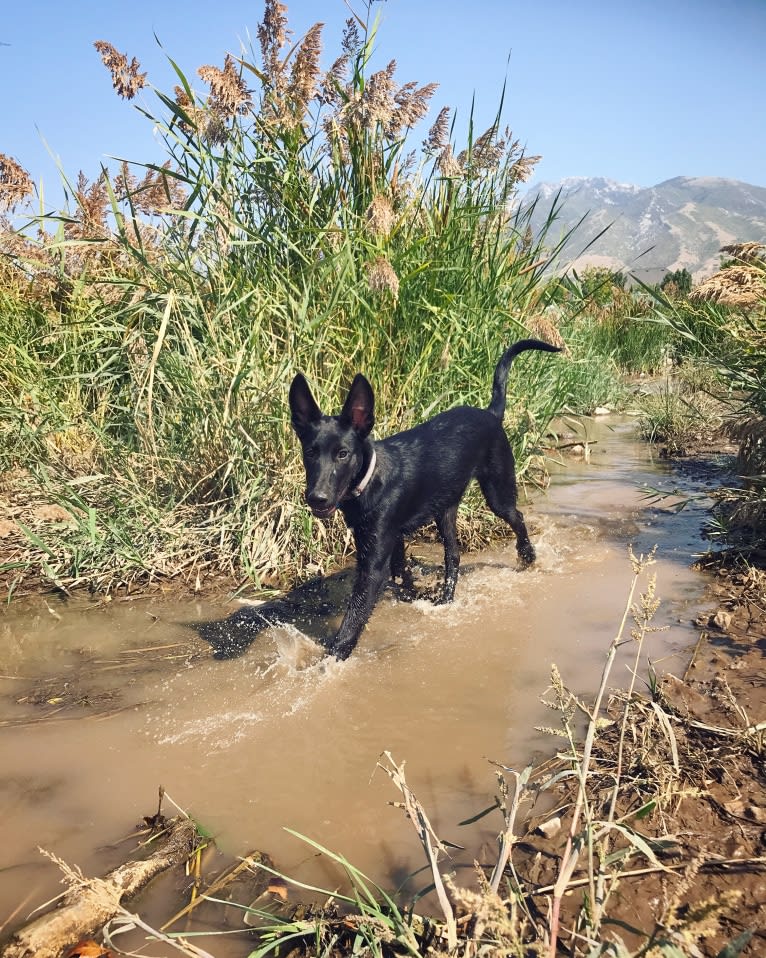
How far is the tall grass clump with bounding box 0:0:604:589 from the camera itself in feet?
12.0

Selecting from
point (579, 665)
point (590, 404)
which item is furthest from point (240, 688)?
point (590, 404)

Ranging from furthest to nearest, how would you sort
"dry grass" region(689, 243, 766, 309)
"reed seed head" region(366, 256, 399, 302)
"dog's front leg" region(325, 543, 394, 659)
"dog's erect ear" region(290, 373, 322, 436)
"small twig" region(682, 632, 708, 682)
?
"dry grass" region(689, 243, 766, 309) → "reed seed head" region(366, 256, 399, 302) → "dog's front leg" region(325, 543, 394, 659) → "dog's erect ear" region(290, 373, 322, 436) → "small twig" region(682, 632, 708, 682)

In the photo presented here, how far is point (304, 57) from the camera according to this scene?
11.9 feet

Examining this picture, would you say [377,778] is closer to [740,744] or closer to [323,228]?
[740,744]

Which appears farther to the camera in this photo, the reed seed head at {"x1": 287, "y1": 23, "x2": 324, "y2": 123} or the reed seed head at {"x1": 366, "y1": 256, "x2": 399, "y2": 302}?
the reed seed head at {"x1": 287, "y1": 23, "x2": 324, "y2": 123}

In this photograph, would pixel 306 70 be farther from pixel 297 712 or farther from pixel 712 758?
pixel 712 758

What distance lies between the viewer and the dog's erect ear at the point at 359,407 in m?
2.92

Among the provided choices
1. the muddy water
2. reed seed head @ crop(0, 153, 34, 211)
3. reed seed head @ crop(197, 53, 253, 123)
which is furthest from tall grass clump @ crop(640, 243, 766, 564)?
reed seed head @ crop(0, 153, 34, 211)

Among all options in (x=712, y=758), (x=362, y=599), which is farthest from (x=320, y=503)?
(x=712, y=758)

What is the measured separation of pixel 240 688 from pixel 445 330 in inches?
98.8

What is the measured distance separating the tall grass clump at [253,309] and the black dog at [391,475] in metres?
0.50

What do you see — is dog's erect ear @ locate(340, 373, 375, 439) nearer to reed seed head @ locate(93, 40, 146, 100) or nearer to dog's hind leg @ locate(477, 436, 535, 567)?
dog's hind leg @ locate(477, 436, 535, 567)

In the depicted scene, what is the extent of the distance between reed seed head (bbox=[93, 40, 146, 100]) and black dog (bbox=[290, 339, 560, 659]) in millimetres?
2086

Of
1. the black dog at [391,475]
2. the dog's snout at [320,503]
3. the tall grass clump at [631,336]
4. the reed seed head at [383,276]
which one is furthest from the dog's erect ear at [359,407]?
the tall grass clump at [631,336]
